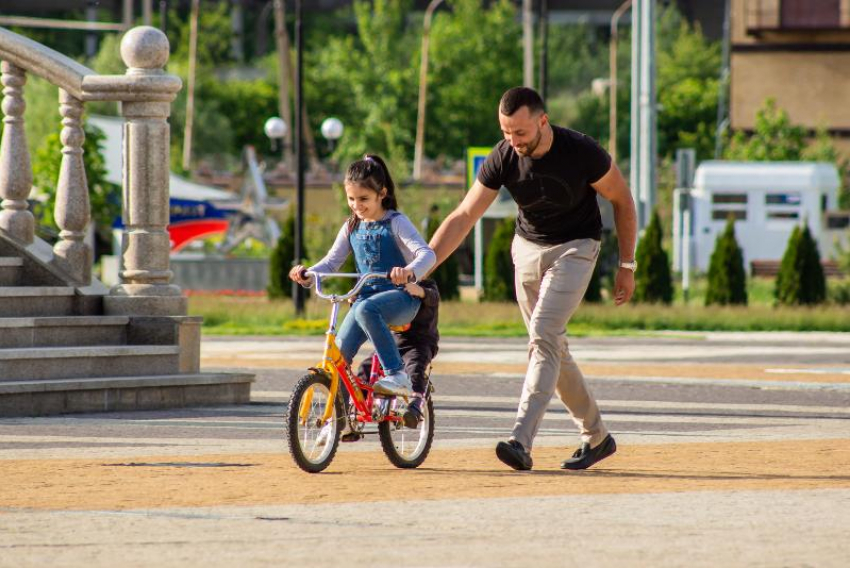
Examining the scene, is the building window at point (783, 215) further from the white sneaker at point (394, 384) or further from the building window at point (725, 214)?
the white sneaker at point (394, 384)

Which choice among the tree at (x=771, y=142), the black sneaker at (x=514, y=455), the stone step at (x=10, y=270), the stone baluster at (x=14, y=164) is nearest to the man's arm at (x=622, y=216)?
the black sneaker at (x=514, y=455)

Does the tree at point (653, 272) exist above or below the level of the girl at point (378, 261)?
below

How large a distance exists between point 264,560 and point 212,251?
113 ft

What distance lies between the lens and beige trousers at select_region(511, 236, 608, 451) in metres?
9.25

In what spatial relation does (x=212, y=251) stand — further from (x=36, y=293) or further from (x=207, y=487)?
(x=207, y=487)

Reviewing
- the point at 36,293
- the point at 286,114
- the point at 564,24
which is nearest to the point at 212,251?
the point at 36,293

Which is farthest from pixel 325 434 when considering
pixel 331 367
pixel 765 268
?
pixel 765 268

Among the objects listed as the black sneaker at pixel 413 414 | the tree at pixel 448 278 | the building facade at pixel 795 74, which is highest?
the building facade at pixel 795 74

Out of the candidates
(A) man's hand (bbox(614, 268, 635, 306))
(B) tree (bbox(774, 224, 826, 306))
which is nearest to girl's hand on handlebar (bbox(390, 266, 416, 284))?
(A) man's hand (bbox(614, 268, 635, 306))

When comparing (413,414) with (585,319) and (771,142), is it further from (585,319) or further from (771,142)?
(771,142)

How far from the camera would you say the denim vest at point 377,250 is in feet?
30.8

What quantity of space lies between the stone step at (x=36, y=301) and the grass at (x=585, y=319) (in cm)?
1211

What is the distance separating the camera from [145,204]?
13422 millimetres

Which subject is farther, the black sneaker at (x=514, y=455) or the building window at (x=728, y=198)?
the building window at (x=728, y=198)
